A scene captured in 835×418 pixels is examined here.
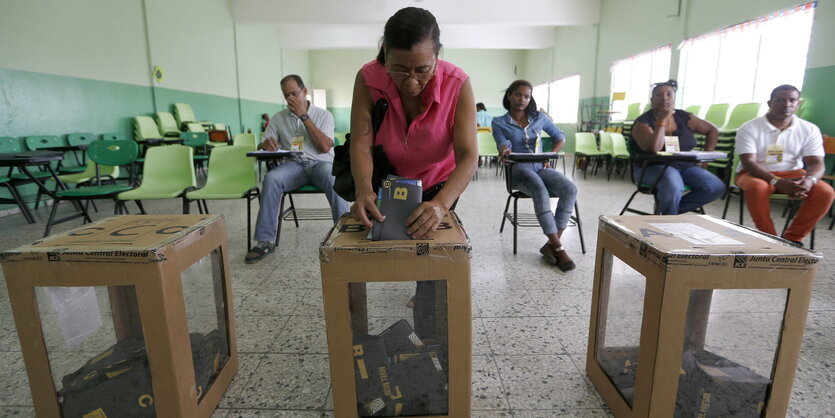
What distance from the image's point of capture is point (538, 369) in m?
1.48

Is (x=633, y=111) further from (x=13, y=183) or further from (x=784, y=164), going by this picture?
(x=13, y=183)

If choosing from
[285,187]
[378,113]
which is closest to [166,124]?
[285,187]

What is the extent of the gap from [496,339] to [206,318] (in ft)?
3.60

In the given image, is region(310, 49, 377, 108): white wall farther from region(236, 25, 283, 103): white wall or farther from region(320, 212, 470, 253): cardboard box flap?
region(320, 212, 470, 253): cardboard box flap

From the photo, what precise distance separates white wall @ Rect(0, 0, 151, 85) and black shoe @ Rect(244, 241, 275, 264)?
3977mm

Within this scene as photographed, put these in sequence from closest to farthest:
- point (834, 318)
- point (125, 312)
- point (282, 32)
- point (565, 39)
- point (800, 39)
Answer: point (125, 312) < point (834, 318) < point (800, 39) < point (565, 39) < point (282, 32)

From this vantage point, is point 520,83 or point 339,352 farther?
point 520,83

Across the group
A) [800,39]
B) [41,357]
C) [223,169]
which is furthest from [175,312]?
[800,39]

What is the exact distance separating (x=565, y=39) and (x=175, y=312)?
12.2 metres

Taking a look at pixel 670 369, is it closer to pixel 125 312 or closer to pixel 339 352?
pixel 339 352

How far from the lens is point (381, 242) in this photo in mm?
1032

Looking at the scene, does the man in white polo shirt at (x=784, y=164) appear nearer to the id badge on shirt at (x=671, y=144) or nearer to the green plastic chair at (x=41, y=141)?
the id badge on shirt at (x=671, y=144)

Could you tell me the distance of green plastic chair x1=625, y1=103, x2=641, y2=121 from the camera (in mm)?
7294

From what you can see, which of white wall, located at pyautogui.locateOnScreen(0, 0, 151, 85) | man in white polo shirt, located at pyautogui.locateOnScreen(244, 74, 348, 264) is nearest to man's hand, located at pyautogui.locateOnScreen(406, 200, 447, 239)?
man in white polo shirt, located at pyautogui.locateOnScreen(244, 74, 348, 264)
